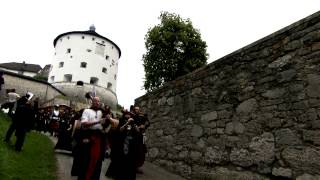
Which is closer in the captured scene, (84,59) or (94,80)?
(94,80)

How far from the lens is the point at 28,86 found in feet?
147

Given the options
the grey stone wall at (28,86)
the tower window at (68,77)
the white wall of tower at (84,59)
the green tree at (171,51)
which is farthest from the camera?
the white wall of tower at (84,59)

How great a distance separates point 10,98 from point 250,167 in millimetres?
14186

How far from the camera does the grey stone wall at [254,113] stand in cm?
653

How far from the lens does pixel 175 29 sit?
35094 millimetres

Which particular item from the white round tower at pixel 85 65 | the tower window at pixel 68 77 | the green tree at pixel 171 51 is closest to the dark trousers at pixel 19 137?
the green tree at pixel 171 51

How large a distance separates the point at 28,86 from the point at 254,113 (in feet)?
136

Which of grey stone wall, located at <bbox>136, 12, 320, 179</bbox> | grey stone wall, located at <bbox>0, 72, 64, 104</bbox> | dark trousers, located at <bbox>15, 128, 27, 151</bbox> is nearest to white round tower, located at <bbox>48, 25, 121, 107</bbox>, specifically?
grey stone wall, located at <bbox>0, 72, 64, 104</bbox>

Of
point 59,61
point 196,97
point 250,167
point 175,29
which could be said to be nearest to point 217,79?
point 196,97

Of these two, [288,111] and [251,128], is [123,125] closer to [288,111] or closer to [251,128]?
[251,128]

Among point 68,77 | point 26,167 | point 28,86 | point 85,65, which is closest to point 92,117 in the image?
point 26,167

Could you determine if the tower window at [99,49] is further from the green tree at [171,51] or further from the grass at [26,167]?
Result: the grass at [26,167]

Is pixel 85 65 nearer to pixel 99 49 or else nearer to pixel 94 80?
pixel 94 80

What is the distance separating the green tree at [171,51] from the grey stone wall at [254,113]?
2159 centimetres
